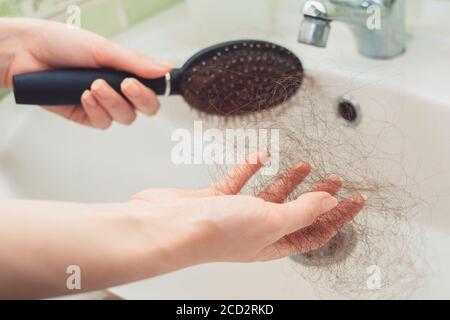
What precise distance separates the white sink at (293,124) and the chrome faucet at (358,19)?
37 millimetres

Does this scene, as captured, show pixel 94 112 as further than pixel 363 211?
Yes

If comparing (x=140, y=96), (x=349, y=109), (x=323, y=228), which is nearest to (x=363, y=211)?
(x=323, y=228)

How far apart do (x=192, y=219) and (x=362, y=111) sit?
300mm

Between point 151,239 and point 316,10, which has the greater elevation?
point 316,10

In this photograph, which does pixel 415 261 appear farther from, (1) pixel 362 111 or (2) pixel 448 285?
(1) pixel 362 111

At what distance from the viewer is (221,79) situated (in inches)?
22.1

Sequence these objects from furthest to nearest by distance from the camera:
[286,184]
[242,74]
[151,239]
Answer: [242,74] → [286,184] → [151,239]

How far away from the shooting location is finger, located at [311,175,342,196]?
43 centimetres

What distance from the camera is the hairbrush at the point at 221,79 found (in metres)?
0.55

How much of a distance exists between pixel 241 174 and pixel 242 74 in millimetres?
151

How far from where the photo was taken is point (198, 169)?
619 millimetres

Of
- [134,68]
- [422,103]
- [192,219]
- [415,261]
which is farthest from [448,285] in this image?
[134,68]

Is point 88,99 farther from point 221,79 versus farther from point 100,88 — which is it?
point 221,79

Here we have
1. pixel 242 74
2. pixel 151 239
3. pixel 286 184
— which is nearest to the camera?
pixel 151 239
